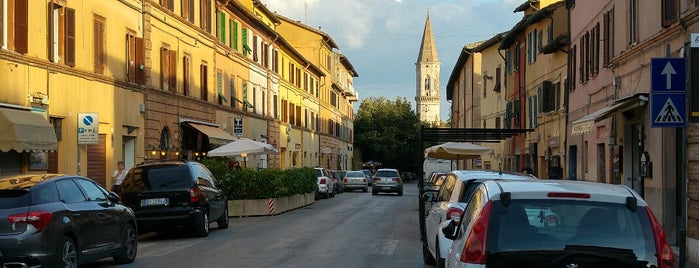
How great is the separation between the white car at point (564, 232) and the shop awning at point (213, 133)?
27649 mm

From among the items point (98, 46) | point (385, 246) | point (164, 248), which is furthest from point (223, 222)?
point (98, 46)

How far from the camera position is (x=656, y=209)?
50.2ft

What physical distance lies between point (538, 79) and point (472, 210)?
88.4ft

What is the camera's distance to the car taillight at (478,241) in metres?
5.68

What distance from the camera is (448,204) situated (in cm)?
1096

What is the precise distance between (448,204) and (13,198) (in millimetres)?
5623

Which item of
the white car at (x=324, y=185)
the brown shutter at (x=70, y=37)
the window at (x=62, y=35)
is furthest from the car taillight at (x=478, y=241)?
the white car at (x=324, y=185)

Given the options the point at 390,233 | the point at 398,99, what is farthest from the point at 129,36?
the point at 398,99

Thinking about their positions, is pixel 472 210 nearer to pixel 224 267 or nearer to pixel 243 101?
pixel 224 267

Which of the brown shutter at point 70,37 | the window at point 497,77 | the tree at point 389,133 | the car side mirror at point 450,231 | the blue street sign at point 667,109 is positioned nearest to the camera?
the car side mirror at point 450,231

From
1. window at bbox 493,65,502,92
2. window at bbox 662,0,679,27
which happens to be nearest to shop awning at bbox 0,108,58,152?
window at bbox 662,0,679,27

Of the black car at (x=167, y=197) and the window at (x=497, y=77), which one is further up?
the window at (x=497, y=77)

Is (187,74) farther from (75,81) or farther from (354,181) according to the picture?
(354,181)

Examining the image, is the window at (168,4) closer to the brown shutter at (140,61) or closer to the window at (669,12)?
the brown shutter at (140,61)
